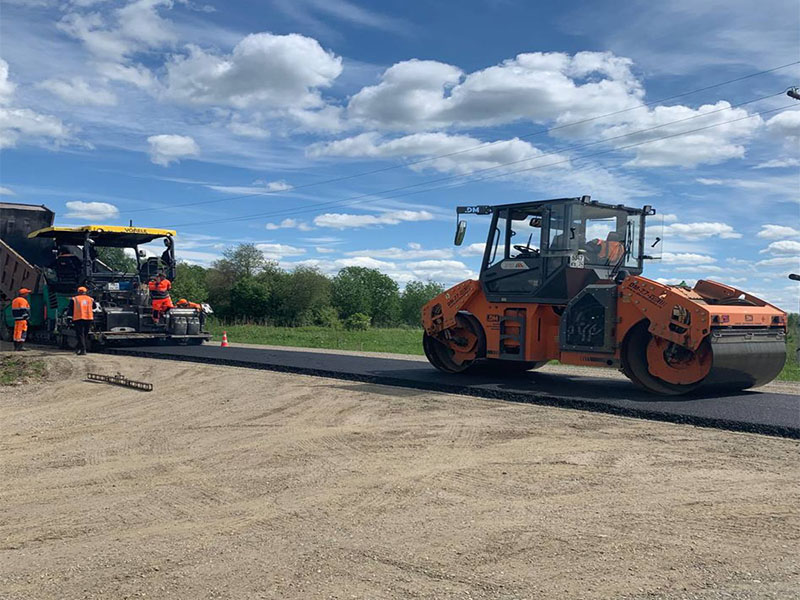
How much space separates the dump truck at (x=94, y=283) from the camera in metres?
15.4

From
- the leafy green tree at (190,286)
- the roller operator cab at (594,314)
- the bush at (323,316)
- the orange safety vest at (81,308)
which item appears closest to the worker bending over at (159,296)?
the orange safety vest at (81,308)

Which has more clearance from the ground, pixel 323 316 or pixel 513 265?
pixel 513 265

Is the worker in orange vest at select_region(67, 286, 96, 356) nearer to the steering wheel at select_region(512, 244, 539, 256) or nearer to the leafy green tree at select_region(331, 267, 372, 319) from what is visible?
the steering wheel at select_region(512, 244, 539, 256)

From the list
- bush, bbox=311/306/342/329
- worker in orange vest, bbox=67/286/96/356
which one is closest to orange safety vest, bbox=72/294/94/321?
worker in orange vest, bbox=67/286/96/356

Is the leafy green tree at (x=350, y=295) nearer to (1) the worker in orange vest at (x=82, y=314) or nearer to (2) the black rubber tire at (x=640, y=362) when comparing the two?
(1) the worker in orange vest at (x=82, y=314)

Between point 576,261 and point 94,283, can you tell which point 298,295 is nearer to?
point 94,283

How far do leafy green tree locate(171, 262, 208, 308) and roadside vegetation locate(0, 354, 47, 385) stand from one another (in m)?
23.9

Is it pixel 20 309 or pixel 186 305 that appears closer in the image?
pixel 20 309

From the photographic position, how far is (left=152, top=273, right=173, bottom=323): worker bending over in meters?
15.8

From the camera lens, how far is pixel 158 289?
15781 mm

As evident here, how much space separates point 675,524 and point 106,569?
2941mm

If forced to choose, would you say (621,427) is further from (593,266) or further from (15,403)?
(15,403)

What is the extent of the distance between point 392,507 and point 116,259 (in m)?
Answer: 13.8

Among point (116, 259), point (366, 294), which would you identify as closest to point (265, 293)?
point (366, 294)
